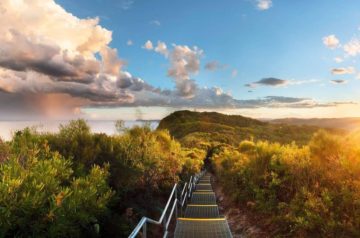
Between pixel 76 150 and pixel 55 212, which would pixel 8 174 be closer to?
pixel 55 212

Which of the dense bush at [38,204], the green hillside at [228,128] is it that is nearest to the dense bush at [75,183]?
the dense bush at [38,204]

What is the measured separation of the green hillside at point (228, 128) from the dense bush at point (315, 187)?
83.6 m

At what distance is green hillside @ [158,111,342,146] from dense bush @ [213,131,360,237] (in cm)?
8356

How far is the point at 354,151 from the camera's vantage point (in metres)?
6.43

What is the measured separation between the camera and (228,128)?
13900cm

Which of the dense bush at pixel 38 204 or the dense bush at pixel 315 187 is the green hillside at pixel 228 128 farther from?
the dense bush at pixel 38 204

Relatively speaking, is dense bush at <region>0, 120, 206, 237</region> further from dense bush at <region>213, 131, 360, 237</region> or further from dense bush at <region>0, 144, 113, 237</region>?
dense bush at <region>213, 131, 360, 237</region>

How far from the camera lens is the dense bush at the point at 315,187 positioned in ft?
19.2

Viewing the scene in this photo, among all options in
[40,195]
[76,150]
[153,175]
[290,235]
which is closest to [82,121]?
[76,150]

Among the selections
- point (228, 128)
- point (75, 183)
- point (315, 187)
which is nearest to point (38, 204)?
point (75, 183)

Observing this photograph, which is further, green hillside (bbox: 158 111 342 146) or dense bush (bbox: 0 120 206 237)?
green hillside (bbox: 158 111 342 146)

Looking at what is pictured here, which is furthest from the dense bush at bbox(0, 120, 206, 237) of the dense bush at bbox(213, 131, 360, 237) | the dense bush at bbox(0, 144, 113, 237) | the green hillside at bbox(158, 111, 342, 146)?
the green hillside at bbox(158, 111, 342, 146)

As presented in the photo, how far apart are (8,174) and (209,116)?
18158 cm

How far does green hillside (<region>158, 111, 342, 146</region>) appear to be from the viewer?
10881cm
